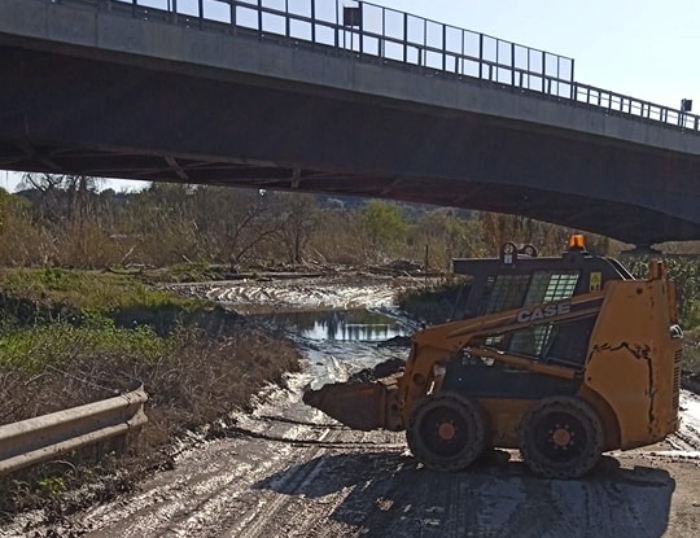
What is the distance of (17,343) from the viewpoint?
12.5m

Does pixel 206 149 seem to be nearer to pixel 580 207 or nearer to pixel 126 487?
pixel 126 487

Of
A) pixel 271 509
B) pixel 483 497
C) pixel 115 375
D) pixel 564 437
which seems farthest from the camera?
pixel 115 375

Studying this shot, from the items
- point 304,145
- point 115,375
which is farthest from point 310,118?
point 115,375

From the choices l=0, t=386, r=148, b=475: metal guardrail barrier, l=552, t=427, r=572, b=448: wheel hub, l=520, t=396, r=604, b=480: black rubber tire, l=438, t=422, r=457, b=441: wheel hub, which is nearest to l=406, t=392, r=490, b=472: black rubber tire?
l=438, t=422, r=457, b=441: wheel hub

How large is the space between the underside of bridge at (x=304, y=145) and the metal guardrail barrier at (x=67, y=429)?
37.8 ft

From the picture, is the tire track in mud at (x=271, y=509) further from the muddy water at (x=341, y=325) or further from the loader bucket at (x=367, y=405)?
the muddy water at (x=341, y=325)

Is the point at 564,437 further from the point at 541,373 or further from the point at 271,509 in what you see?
the point at 271,509

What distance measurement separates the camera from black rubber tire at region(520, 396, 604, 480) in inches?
368

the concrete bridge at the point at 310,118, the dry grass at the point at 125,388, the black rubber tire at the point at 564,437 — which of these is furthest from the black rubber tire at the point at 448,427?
the concrete bridge at the point at 310,118

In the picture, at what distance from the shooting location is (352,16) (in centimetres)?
2431

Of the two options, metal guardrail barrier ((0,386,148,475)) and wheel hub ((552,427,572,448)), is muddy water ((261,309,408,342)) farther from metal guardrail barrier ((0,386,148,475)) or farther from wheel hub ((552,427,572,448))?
wheel hub ((552,427,572,448))

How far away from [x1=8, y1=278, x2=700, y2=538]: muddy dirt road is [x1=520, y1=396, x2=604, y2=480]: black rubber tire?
16 cm

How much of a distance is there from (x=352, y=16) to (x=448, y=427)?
16430 mm

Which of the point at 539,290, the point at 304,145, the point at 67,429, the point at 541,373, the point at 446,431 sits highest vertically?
the point at 304,145
